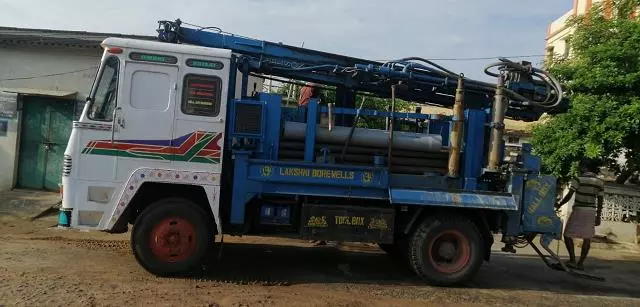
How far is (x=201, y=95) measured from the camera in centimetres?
646

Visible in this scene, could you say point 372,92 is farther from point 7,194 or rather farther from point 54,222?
point 7,194

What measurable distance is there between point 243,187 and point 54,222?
211 inches

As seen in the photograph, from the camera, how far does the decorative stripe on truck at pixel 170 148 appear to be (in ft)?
20.7

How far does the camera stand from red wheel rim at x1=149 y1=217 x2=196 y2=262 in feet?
21.0

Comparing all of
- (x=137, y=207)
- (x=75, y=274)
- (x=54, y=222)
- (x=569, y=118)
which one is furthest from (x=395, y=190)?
(x=54, y=222)

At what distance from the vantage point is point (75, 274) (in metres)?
6.37

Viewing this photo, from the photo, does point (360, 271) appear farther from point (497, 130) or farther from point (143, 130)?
point (143, 130)

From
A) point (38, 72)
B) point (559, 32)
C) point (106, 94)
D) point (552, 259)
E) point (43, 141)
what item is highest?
point (559, 32)

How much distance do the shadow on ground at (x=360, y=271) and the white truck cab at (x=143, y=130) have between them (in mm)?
1124

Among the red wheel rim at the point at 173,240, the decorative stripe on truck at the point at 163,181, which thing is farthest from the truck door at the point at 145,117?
the red wheel rim at the point at 173,240

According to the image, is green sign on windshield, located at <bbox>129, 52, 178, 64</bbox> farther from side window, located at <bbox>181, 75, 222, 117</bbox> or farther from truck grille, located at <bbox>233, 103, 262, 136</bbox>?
truck grille, located at <bbox>233, 103, 262, 136</bbox>

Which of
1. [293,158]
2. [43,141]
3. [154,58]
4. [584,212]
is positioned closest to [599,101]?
[584,212]

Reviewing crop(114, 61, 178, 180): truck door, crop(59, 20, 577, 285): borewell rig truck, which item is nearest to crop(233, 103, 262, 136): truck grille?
crop(59, 20, 577, 285): borewell rig truck

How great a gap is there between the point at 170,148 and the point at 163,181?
0.39m
